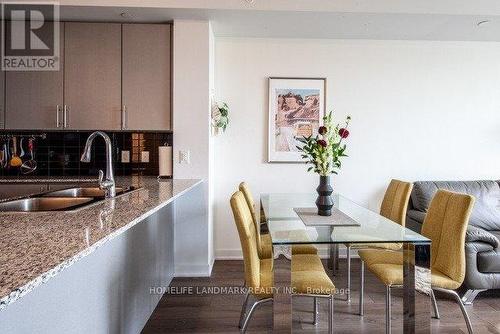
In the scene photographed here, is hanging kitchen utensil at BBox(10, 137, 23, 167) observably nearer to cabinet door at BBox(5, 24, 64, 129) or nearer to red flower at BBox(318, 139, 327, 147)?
cabinet door at BBox(5, 24, 64, 129)

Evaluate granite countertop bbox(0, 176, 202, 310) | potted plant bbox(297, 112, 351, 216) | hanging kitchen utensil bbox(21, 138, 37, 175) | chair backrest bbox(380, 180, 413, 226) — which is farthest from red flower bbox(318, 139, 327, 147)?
hanging kitchen utensil bbox(21, 138, 37, 175)

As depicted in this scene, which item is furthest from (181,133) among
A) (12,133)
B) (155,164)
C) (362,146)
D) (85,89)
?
(362,146)

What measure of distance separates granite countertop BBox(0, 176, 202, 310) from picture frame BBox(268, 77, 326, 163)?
2.12m

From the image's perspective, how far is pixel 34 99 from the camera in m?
2.91

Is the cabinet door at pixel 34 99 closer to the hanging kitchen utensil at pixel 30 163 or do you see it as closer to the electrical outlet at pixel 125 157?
the hanging kitchen utensil at pixel 30 163

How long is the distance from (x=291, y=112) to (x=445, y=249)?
2037 millimetres

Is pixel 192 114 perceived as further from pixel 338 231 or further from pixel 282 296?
pixel 282 296

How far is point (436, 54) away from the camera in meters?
3.52

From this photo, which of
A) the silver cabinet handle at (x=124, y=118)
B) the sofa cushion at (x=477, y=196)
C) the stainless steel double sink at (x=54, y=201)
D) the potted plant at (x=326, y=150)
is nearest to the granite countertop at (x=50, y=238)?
the stainless steel double sink at (x=54, y=201)

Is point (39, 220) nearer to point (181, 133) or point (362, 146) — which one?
point (181, 133)

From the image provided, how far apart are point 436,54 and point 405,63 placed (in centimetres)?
37

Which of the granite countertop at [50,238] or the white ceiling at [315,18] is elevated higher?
the white ceiling at [315,18]

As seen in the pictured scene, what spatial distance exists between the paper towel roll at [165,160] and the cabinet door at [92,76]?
A: 46cm

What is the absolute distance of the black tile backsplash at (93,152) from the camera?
317 centimetres
